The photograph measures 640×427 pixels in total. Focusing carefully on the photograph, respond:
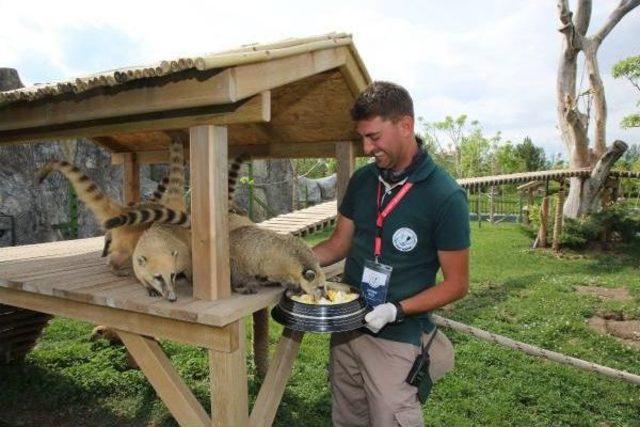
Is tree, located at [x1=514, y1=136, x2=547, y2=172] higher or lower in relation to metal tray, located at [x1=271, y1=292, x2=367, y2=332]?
higher

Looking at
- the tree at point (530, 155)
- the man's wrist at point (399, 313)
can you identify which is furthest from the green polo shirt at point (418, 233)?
the tree at point (530, 155)

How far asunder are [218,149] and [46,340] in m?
4.81

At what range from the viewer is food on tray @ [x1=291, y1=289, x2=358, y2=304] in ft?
7.13

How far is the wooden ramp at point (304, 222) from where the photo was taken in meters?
5.54

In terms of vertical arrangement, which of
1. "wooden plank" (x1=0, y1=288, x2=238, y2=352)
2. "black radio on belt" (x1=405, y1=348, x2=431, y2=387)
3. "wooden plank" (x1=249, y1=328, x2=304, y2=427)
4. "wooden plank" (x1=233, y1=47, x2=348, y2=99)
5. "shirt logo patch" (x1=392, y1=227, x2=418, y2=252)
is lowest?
"wooden plank" (x1=249, y1=328, x2=304, y2=427)

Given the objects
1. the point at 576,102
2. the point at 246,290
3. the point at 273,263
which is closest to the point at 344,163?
the point at 273,263

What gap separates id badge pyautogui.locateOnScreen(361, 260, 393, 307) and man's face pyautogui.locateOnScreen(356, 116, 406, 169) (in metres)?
0.49

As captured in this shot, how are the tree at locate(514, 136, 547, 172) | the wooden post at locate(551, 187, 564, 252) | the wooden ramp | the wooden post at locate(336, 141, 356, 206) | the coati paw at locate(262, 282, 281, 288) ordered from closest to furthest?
the coati paw at locate(262, 282, 281, 288), the wooden post at locate(336, 141, 356, 206), the wooden ramp, the wooden post at locate(551, 187, 564, 252), the tree at locate(514, 136, 547, 172)

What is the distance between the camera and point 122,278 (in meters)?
2.82

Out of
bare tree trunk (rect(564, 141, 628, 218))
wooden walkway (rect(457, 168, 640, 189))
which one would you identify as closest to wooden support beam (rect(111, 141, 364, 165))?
wooden walkway (rect(457, 168, 640, 189))

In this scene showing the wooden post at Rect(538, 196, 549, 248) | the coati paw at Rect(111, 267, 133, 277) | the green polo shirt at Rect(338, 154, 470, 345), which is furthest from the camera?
the wooden post at Rect(538, 196, 549, 248)

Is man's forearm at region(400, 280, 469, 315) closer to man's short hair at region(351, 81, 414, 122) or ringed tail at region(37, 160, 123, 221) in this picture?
man's short hair at region(351, 81, 414, 122)

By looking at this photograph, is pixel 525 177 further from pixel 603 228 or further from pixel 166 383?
pixel 166 383

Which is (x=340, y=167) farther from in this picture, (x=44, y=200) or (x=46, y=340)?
(x=44, y=200)
